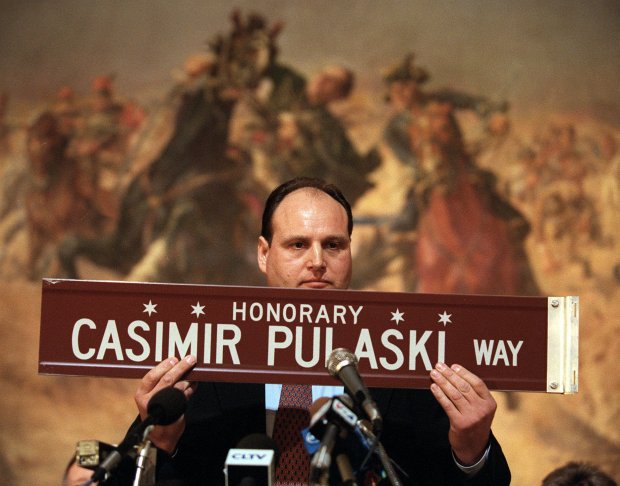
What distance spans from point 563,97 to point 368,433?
6.58 metres

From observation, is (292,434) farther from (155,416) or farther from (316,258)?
(155,416)

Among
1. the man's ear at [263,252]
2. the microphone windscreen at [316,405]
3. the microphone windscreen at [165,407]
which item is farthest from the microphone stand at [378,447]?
the man's ear at [263,252]

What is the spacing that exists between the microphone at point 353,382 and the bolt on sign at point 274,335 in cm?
36

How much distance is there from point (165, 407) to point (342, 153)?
5751mm

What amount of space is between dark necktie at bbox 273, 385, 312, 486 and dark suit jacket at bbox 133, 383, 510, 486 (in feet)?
0.20

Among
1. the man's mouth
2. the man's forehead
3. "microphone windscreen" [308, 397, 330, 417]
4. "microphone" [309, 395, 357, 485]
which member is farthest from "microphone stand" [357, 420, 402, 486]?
the man's forehead

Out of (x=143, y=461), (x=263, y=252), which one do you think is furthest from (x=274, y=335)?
(x=263, y=252)

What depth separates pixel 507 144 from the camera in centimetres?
780

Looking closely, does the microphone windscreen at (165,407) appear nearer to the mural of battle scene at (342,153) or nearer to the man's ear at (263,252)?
the man's ear at (263,252)

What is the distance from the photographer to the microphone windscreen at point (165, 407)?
2.11 m

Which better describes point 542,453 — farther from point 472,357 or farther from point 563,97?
point 472,357

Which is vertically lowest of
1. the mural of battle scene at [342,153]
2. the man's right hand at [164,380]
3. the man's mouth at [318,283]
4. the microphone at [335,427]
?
the microphone at [335,427]

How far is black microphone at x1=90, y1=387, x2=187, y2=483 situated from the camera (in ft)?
6.36

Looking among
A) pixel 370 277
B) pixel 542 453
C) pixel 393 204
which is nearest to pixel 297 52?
pixel 393 204
